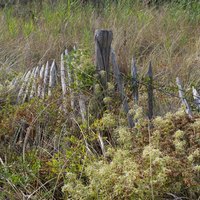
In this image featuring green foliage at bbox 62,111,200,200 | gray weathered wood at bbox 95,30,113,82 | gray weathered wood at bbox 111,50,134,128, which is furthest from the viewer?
gray weathered wood at bbox 95,30,113,82

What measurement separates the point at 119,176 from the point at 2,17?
171 inches

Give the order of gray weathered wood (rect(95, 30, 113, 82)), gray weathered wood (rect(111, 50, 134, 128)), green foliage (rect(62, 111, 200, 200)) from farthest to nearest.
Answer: gray weathered wood (rect(95, 30, 113, 82))
gray weathered wood (rect(111, 50, 134, 128))
green foliage (rect(62, 111, 200, 200))

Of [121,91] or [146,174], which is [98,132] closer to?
[121,91]

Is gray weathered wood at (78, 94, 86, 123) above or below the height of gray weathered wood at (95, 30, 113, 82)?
below

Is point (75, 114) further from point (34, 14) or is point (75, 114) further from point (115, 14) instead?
point (34, 14)

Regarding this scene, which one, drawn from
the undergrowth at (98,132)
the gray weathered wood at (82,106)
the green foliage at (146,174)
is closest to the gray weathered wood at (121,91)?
the undergrowth at (98,132)

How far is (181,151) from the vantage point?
72.7 inches

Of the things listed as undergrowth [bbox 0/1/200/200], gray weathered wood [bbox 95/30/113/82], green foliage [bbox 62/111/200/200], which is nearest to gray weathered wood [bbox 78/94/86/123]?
undergrowth [bbox 0/1/200/200]

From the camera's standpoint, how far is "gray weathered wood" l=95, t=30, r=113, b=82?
8.50 feet

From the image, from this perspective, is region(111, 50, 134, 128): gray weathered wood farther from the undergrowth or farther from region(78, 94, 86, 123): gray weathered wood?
region(78, 94, 86, 123): gray weathered wood

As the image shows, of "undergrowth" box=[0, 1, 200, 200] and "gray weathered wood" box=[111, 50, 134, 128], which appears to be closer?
"undergrowth" box=[0, 1, 200, 200]

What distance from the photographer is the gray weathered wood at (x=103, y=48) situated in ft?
8.50

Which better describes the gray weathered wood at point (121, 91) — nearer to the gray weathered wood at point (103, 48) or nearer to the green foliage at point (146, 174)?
the gray weathered wood at point (103, 48)

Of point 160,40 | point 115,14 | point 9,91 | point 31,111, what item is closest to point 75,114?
point 31,111
